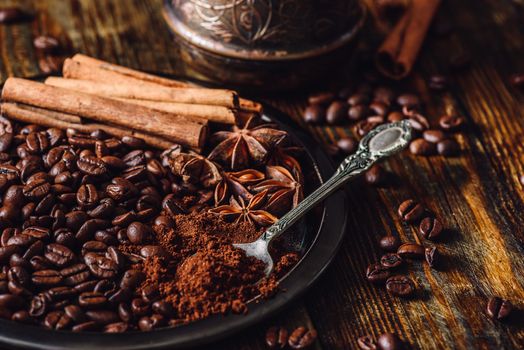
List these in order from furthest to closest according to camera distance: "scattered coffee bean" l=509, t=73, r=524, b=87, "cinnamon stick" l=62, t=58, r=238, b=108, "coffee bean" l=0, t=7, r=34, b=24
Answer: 1. "coffee bean" l=0, t=7, r=34, b=24
2. "scattered coffee bean" l=509, t=73, r=524, b=87
3. "cinnamon stick" l=62, t=58, r=238, b=108

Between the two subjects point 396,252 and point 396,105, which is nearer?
point 396,252

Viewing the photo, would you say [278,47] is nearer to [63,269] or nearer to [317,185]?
[317,185]

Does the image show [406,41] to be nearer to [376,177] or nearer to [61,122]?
[376,177]

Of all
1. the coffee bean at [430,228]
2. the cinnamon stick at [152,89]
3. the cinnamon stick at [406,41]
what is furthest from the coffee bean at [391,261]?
the cinnamon stick at [406,41]

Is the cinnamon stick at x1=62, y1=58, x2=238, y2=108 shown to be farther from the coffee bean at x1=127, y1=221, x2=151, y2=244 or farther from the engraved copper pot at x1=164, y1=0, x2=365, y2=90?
the coffee bean at x1=127, y1=221, x2=151, y2=244

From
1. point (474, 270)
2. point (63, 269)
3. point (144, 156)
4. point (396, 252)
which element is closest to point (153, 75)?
point (144, 156)

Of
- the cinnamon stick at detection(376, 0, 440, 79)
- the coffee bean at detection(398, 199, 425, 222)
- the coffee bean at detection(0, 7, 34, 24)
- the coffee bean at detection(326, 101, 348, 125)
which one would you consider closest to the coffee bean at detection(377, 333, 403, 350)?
the coffee bean at detection(398, 199, 425, 222)
